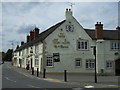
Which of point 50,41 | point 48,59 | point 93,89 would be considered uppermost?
point 50,41

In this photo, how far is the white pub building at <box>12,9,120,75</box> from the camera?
37938 mm

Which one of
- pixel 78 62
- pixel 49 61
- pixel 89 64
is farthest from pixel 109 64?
pixel 49 61

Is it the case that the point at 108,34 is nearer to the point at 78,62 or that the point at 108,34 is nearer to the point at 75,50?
the point at 75,50

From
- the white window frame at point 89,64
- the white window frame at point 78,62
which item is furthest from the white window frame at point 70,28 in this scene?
the white window frame at point 89,64

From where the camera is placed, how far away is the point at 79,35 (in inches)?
1549

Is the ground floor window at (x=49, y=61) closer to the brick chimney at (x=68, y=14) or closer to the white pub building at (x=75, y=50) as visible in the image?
the white pub building at (x=75, y=50)

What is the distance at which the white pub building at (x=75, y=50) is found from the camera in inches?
1494

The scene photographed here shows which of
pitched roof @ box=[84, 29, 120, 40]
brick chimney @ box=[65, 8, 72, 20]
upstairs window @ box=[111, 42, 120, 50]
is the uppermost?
brick chimney @ box=[65, 8, 72, 20]

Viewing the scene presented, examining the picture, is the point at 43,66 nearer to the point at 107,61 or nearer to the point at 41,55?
the point at 41,55

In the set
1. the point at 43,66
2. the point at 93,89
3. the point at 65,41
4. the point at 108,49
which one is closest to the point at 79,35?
the point at 65,41

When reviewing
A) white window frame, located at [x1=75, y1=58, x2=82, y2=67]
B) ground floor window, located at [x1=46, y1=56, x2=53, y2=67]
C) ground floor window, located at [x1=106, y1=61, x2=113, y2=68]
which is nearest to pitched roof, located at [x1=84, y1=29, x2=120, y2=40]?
ground floor window, located at [x1=106, y1=61, x2=113, y2=68]

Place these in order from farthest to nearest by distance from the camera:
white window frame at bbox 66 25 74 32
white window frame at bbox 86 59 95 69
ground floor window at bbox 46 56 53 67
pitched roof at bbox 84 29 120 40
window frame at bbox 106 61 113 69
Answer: pitched roof at bbox 84 29 120 40, window frame at bbox 106 61 113 69, white window frame at bbox 86 59 95 69, white window frame at bbox 66 25 74 32, ground floor window at bbox 46 56 53 67

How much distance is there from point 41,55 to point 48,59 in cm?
164

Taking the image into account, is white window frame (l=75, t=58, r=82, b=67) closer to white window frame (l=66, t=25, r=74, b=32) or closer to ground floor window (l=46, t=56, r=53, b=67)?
ground floor window (l=46, t=56, r=53, b=67)
